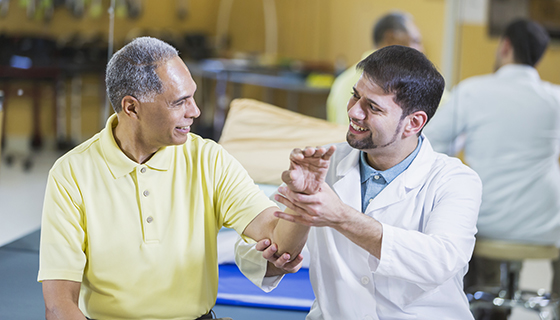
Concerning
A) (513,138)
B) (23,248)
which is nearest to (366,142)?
(23,248)

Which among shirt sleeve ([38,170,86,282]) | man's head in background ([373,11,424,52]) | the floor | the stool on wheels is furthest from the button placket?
man's head in background ([373,11,424,52])

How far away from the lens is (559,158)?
7.98 ft

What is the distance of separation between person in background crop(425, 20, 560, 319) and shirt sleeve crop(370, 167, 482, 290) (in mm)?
1143

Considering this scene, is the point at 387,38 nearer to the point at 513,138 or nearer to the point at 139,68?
the point at 513,138

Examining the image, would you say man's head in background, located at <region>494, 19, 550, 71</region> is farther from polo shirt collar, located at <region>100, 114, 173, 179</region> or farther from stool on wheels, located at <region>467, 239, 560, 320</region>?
polo shirt collar, located at <region>100, 114, 173, 179</region>

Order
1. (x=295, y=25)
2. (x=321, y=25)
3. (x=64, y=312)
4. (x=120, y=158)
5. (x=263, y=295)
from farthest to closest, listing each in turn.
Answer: (x=295, y=25)
(x=321, y=25)
(x=263, y=295)
(x=120, y=158)
(x=64, y=312)

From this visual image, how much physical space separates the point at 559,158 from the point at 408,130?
51.4 inches

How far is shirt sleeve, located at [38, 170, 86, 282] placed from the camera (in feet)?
4.18

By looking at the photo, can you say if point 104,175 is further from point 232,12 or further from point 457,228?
point 232,12

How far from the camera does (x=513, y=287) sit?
251 cm

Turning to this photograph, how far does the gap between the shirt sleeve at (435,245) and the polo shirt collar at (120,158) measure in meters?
0.53

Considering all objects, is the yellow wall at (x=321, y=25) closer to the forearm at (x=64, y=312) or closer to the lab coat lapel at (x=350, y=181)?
the lab coat lapel at (x=350, y=181)

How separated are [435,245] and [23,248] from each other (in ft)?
4.10

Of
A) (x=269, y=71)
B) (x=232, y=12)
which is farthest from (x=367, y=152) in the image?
(x=232, y=12)
